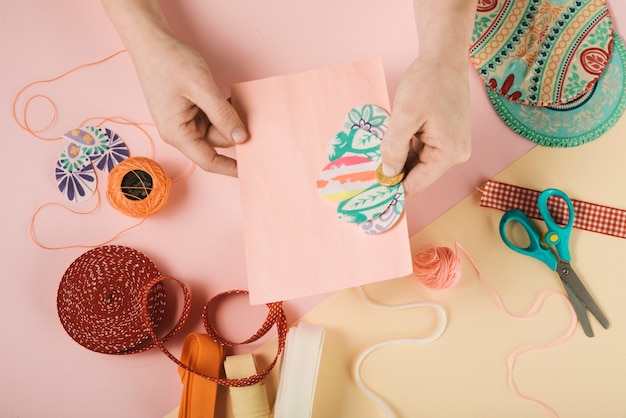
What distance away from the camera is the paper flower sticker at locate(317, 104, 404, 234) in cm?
77

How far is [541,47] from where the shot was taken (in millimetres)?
1060

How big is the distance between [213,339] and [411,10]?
0.76m

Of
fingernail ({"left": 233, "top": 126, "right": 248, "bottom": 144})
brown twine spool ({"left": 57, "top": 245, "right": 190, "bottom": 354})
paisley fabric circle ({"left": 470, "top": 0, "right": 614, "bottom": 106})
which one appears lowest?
brown twine spool ({"left": 57, "top": 245, "right": 190, "bottom": 354})

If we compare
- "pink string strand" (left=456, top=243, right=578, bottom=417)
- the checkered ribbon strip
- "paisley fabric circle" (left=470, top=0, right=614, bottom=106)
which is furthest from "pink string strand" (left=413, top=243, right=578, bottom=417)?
"paisley fabric circle" (left=470, top=0, right=614, bottom=106)

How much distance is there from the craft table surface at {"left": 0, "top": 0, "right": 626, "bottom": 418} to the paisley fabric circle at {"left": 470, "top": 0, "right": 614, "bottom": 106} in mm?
67

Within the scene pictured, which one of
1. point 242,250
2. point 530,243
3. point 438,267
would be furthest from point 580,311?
point 242,250

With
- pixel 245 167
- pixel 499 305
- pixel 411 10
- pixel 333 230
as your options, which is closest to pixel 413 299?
pixel 499 305

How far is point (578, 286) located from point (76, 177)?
0.96 m

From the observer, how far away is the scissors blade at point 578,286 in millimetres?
962

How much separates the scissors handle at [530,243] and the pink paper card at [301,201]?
0.31 metres

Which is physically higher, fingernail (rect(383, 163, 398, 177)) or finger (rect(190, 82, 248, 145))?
finger (rect(190, 82, 248, 145))

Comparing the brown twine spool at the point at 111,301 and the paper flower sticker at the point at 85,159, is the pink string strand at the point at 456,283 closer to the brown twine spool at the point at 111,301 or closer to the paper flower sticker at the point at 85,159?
the brown twine spool at the point at 111,301

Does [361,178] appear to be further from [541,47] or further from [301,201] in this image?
[541,47]

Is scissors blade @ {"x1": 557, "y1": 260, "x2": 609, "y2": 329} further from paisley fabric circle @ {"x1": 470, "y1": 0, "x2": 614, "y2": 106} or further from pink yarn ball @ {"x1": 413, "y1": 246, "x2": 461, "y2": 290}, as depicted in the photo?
paisley fabric circle @ {"x1": 470, "y1": 0, "x2": 614, "y2": 106}
